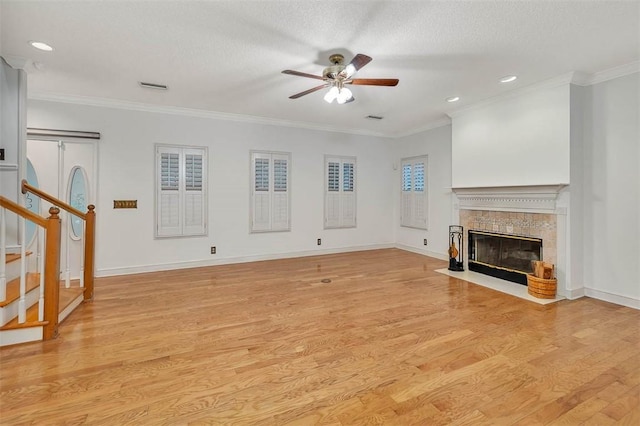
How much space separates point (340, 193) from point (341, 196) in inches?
2.8

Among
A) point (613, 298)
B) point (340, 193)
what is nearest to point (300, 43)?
point (340, 193)

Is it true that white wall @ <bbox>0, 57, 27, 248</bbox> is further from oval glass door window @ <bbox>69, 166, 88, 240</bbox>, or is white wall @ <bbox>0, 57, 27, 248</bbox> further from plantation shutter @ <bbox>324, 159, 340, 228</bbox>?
plantation shutter @ <bbox>324, 159, 340, 228</bbox>

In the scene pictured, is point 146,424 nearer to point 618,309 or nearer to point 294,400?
point 294,400

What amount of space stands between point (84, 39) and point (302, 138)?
148 inches

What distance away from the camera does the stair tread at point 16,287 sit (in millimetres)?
2556

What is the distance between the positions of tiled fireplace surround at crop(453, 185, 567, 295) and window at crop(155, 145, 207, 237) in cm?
444

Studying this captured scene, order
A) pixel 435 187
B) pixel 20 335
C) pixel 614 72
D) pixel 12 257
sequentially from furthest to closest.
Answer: pixel 435 187 → pixel 614 72 → pixel 12 257 → pixel 20 335

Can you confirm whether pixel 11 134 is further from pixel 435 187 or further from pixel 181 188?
pixel 435 187

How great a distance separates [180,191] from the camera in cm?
511

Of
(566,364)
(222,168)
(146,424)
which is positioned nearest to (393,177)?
(222,168)

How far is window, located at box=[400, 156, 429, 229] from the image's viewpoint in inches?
249

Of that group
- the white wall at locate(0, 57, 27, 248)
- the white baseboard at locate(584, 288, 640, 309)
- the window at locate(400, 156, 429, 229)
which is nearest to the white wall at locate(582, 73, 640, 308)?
the white baseboard at locate(584, 288, 640, 309)

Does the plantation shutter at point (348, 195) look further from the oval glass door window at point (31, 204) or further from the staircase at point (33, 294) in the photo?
the oval glass door window at point (31, 204)

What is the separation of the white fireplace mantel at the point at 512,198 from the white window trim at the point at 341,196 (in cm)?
220
